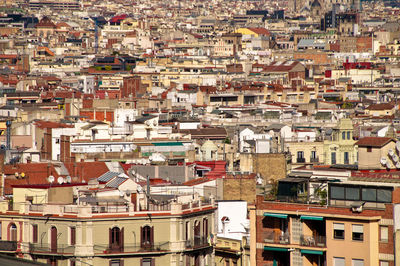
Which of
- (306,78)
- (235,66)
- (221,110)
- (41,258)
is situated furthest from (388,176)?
(235,66)

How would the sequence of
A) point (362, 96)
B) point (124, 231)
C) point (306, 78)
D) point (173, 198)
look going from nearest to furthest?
point (124, 231) < point (173, 198) < point (362, 96) < point (306, 78)

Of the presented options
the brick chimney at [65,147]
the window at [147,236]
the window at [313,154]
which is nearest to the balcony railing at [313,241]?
the window at [147,236]

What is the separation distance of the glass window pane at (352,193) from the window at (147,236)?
6.06 m

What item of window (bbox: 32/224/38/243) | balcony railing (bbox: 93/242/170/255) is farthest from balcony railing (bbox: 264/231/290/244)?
window (bbox: 32/224/38/243)

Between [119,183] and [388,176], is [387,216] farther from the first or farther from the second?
[119,183]

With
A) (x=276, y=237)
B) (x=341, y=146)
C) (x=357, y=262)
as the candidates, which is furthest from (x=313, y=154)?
(x=357, y=262)

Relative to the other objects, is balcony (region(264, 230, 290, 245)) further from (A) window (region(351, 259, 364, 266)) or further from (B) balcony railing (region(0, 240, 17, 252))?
(B) balcony railing (region(0, 240, 17, 252))

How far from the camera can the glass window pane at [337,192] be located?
3588 cm

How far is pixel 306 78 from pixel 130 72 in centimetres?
1867

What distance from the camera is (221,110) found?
101 metres

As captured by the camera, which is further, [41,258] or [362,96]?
[362,96]

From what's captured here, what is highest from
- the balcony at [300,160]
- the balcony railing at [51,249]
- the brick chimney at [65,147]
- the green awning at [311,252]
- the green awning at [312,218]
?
the brick chimney at [65,147]

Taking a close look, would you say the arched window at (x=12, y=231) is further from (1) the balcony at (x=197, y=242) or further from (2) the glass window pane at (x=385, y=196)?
(2) the glass window pane at (x=385, y=196)

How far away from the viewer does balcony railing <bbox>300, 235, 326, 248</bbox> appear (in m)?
35.4
